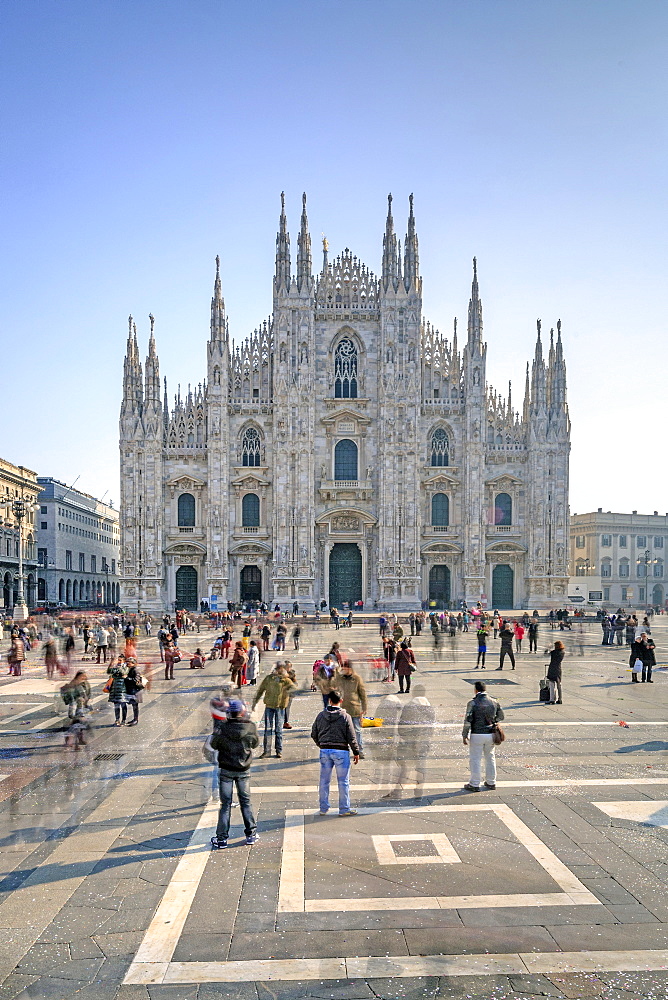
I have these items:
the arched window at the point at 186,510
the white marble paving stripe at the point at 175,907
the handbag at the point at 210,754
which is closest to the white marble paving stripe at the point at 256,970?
the white marble paving stripe at the point at 175,907

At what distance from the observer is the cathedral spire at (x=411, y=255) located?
52.8m

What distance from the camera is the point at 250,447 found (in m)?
53.3

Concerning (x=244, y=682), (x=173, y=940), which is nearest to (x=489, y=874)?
(x=173, y=940)

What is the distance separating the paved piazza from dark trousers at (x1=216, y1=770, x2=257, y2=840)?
224 millimetres

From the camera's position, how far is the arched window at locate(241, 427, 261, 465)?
5325cm

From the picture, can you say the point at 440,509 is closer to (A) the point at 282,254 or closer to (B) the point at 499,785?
(A) the point at 282,254

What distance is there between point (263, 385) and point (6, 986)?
4938cm

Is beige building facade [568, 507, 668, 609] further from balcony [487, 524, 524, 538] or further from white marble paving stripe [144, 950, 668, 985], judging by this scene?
white marble paving stripe [144, 950, 668, 985]

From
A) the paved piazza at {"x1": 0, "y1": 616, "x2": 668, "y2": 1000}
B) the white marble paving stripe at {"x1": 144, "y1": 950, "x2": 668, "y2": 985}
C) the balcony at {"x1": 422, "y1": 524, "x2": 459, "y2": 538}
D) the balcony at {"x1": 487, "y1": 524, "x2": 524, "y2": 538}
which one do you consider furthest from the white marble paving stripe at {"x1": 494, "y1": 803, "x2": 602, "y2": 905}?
the balcony at {"x1": 487, "y1": 524, "x2": 524, "y2": 538}

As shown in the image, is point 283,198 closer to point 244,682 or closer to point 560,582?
point 560,582

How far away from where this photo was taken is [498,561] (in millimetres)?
54094

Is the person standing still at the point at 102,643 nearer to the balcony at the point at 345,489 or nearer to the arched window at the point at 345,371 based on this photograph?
Result: the balcony at the point at 345,489

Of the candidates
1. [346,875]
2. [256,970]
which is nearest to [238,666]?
[346,875]

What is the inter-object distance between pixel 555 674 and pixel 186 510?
4010cm
